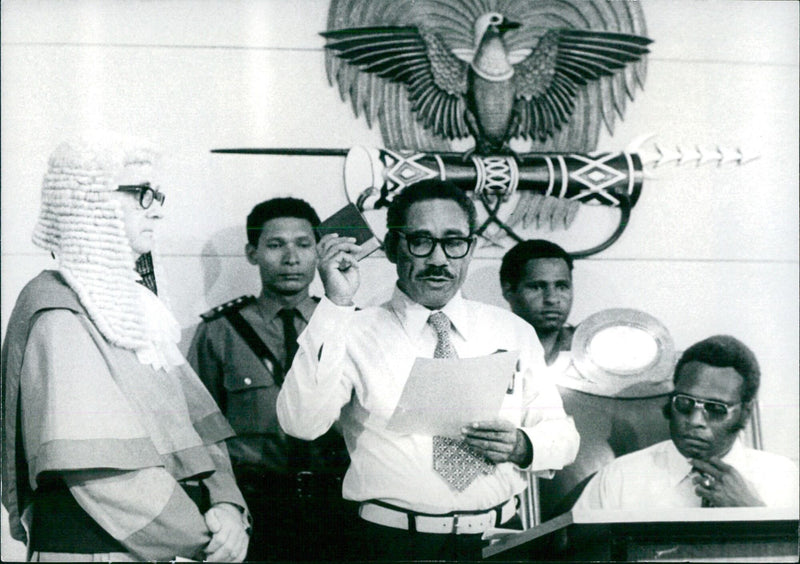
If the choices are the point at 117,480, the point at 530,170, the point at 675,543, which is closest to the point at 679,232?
the point at 530,170

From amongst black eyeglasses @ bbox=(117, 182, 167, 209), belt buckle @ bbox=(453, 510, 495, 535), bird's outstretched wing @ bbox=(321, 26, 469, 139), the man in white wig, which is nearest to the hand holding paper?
belt buckle @ bbox=(453, 510, 495, 535)

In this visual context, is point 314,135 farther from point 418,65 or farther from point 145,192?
point 145,192

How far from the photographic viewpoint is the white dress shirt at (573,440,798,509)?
2.97m

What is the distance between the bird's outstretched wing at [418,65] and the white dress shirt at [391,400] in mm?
515

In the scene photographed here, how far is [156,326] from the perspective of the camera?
9.41 ft

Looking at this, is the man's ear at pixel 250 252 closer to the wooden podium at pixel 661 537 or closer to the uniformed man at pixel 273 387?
the uniformed man at pixel 273 387

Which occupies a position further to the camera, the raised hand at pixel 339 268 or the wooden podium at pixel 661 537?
the raised hand at pixel 339 268

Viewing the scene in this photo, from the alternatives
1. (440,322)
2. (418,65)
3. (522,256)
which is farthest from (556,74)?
(440,322)

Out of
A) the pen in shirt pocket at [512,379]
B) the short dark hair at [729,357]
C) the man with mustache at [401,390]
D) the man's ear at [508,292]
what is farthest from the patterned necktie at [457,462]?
the short dark hair at [729,357]

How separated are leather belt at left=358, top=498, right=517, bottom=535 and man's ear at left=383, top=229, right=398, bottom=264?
65cm

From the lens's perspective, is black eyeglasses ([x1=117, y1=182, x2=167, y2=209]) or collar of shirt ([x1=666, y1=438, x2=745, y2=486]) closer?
black eyeglasses ([x1=117, y1=182, x2=167, y2=209])

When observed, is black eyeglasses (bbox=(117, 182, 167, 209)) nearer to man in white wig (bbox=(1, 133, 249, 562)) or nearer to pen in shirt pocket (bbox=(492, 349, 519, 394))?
man in white wig (bbox=(1, 133, 249, 562))

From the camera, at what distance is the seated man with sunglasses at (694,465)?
2.98 metres

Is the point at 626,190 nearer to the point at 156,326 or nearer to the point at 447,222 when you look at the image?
the point at 447,222
